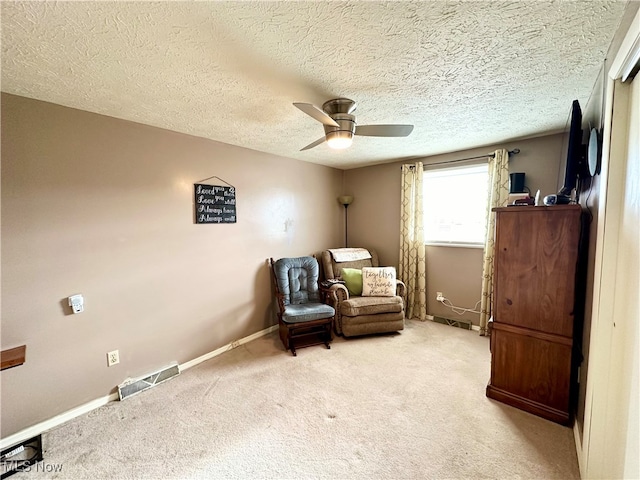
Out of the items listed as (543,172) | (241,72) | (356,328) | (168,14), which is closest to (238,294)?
(356,328)

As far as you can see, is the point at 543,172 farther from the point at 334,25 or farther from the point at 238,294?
the point at 238,294

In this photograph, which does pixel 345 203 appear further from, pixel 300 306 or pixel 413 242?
pixel 300 306

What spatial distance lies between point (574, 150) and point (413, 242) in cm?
222

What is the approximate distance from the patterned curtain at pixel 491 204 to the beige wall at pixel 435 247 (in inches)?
4.9

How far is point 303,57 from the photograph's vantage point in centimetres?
143

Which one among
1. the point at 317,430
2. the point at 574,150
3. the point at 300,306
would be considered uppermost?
the point at 574,150

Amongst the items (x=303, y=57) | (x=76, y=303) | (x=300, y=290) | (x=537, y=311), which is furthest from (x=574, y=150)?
(x=76, y=303)

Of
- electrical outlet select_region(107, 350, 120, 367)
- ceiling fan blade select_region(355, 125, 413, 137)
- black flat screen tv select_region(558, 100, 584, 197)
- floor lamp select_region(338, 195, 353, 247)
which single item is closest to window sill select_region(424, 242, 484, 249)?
floor lamp select_region(338, 195, 353, 247)

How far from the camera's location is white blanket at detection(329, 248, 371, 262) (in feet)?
13.1

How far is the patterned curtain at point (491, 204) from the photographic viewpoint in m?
3.14

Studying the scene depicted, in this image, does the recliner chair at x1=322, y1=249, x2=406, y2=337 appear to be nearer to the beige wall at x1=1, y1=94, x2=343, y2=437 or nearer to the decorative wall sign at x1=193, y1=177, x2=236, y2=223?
the beige wall at x1=1, y1=94, x2=343, y2=437

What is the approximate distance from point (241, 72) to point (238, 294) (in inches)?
93.4

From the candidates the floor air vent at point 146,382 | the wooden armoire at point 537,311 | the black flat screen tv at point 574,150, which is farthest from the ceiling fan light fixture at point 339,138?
the floor air vent at point 146,382

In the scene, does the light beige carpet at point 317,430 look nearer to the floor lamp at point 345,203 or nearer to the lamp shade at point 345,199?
the floor lamp at point 345,203
